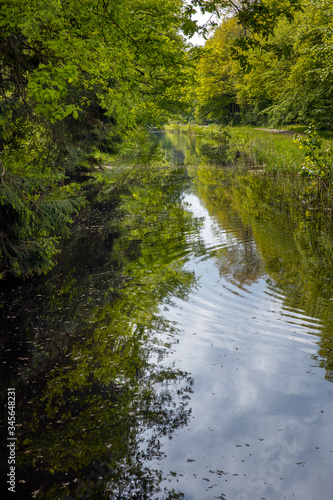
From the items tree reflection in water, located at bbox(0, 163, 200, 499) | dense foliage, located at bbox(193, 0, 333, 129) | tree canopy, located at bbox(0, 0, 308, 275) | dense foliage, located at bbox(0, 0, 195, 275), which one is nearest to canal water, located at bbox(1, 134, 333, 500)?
tree reflection in water, located at bbox(0, 163, 200, 499)

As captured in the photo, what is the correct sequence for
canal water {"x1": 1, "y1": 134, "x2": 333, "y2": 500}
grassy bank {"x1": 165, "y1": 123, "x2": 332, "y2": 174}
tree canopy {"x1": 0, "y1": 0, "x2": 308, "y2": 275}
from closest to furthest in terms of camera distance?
canal water {"x1": 1, "y1": 134, "x2": 333, "y2": 500} → tree canopy {"x1": 0, "y1": 0, "x2": 308, "y2": 275} → grassy bank {"x1": 165, "y1": 123, "x2": 332, "y2": 174}

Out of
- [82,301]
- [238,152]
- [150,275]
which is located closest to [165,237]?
[150,275]

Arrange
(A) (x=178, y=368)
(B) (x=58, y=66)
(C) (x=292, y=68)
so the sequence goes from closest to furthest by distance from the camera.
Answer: (A) (x=178, y=368), (B) (x=58, y=66), (C) (x=292, y=68)

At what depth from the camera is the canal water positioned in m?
4.23

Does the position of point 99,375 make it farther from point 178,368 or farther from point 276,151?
point 276,151

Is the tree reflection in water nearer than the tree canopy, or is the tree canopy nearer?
the tree reflection in water

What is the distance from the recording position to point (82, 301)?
852 centimetres

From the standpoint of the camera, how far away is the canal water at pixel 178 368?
167 inches

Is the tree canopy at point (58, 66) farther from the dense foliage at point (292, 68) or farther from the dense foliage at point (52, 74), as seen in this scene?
the dense foliage at point (292, 68)

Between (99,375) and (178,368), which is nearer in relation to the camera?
(99,375)

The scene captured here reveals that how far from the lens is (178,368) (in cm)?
607

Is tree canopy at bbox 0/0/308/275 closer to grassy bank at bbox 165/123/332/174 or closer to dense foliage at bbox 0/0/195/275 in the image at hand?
dense foliage at bbox 0/0/195/275

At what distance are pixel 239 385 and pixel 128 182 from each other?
65.3ft

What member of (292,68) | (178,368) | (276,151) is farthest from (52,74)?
(292,68)
